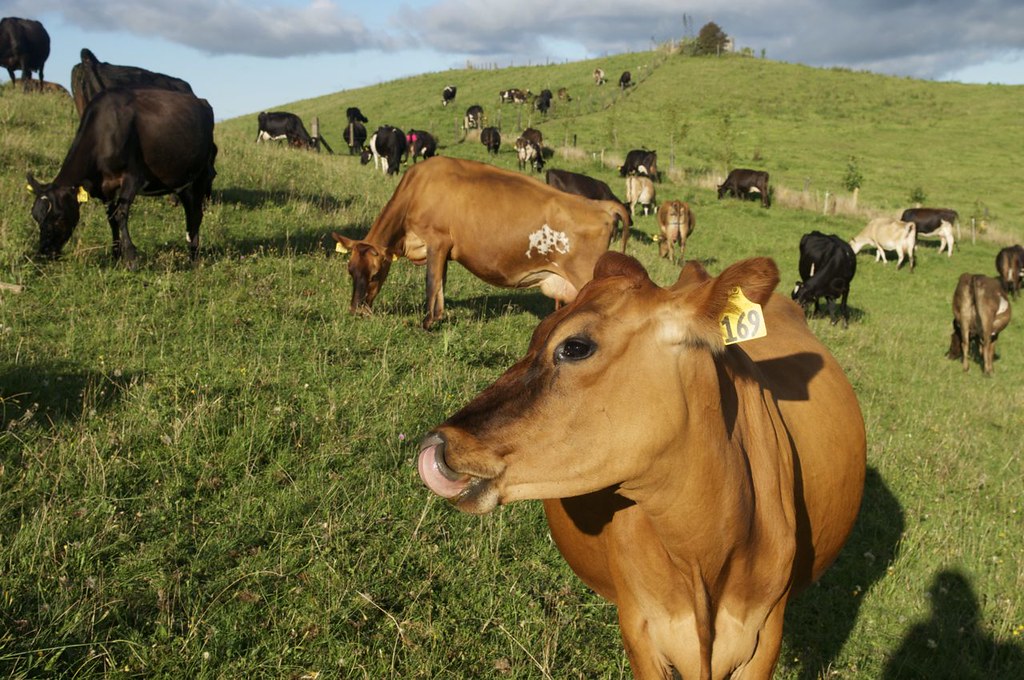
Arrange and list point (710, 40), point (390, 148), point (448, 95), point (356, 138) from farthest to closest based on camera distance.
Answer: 1. point (710, 40)
2. point (448, 95)
3. point (356, 138)
4. point (390, 148)

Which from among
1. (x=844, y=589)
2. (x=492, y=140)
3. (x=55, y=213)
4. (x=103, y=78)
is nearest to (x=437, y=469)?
(x=844, y=589)

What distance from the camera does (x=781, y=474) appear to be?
110 inches

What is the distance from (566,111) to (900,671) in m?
51.6

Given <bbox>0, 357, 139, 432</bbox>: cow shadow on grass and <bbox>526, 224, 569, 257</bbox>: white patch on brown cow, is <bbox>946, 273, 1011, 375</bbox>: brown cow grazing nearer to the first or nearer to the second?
<bbox>526, 224, 569, 257</bbox>: white patch on brown cow

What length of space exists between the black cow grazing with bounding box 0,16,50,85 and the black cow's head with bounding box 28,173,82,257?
17.4 m

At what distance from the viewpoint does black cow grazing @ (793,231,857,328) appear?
17.1 m

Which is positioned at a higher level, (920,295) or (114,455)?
(114,455)

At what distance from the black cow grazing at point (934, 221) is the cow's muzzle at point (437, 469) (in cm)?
2897

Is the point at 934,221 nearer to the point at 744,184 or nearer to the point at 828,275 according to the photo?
the point at 744,184

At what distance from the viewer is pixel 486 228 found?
343 inches

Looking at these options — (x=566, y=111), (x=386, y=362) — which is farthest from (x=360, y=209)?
A: (x=566, y=111)

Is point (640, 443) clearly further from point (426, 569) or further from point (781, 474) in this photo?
point (426, 569)

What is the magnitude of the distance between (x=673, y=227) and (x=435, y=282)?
13600 mm

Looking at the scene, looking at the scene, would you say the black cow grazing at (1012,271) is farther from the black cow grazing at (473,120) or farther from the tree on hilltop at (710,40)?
the tree on hilltop at (710,40)
